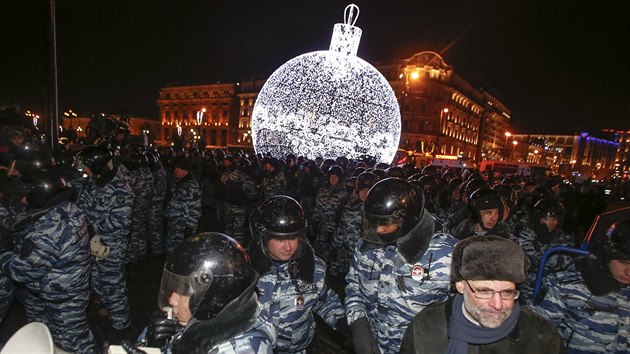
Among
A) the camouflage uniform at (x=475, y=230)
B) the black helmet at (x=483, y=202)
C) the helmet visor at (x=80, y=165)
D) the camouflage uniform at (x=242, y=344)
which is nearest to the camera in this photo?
the camouflage uniform at (x=242, y=344)

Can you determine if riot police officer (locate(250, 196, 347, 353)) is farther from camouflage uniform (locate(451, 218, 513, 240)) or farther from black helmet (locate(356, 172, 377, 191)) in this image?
black helmet (locate(356, 172, 377, 191))

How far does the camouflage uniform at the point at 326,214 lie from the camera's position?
9148 mm

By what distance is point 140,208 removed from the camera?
26.3ft

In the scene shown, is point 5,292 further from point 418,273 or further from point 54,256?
point 418,273

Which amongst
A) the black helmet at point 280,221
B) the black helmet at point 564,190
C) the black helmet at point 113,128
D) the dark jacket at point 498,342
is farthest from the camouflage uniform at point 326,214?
the black helmet at point 113,128

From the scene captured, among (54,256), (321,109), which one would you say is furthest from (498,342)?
(321,109)

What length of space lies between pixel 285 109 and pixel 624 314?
1948 cm

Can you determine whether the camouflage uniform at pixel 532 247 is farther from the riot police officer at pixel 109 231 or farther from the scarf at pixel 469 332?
the riot police officer at pixel 109 231

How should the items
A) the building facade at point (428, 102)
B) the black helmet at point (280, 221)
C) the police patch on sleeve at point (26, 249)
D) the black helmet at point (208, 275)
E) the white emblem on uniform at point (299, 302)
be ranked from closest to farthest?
1. the black helmet at point (208, 275)
2. the white emblem on uniform at point (299, 302)
3. the black helmet at point (280, 221)
4. the police patch on sleeve at point (26, 249)
5. the building facade at point (428, 102)

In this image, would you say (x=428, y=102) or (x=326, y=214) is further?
(x=428, y=102)

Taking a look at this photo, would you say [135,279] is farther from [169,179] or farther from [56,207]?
[169,179]

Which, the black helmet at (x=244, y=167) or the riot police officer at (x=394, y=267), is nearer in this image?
the riot police officer at (x=394, y=267)

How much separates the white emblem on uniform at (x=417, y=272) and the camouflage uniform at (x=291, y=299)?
805 millimetres

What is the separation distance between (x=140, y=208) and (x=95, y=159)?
2.64m
